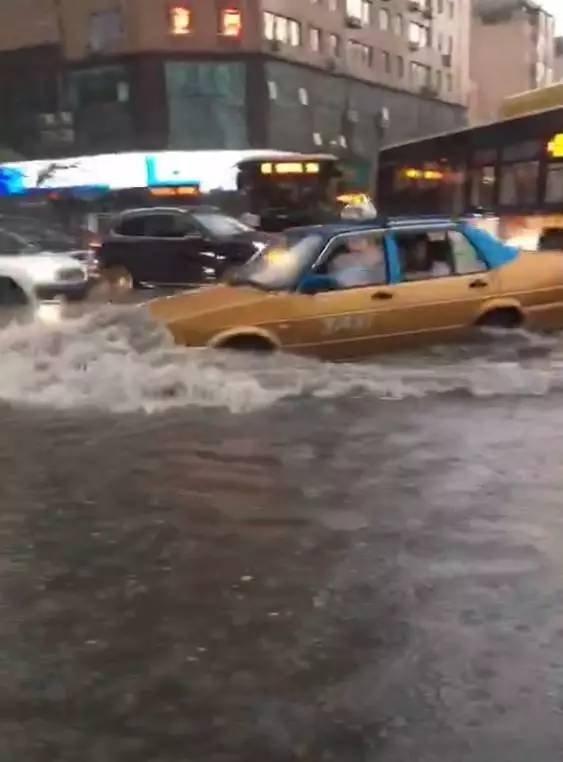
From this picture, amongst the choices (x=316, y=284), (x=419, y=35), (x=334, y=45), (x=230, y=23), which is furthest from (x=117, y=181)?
(x=316, y=284)

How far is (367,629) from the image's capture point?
4.27 meters

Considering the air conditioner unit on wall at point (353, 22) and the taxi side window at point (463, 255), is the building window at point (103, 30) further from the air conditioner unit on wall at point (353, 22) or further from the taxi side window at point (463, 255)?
the taxi side window at point (463, 255)

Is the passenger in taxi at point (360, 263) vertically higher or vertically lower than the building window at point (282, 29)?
lower

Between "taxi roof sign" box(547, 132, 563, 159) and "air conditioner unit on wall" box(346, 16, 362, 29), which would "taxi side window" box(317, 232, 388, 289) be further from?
"air conditioner unit on wall" box(346, 16, 362, 29)

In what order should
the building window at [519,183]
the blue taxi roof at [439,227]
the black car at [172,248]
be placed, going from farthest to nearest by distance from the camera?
the black car at [172,248], the building window at [519,183], the blue taxi roof at [439,227]

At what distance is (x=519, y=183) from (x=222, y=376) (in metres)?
10.9

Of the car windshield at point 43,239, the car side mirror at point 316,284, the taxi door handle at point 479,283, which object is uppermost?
the car side mirror at point 316,284

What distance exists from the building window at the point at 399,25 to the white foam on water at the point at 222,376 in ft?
146

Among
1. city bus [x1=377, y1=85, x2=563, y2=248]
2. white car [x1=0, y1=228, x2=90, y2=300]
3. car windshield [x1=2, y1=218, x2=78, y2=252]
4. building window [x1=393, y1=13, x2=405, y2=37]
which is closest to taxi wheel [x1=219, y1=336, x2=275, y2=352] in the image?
white car [x1=0, y1=228, x2=90, y2=300]

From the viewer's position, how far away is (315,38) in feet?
143

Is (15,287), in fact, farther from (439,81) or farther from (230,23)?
(439,81)

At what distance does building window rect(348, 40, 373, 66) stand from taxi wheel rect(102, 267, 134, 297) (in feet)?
96.2

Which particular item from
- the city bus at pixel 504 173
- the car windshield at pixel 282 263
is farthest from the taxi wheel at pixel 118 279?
the car windshield at pixel 282 263

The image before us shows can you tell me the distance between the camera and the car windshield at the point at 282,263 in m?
9.55
